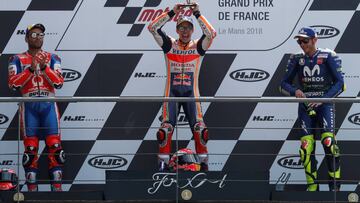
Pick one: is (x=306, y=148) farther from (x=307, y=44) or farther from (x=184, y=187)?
(x=184, y=187)

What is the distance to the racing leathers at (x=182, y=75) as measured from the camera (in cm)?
895

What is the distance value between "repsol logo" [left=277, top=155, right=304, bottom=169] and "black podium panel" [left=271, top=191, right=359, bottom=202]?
4.49ft

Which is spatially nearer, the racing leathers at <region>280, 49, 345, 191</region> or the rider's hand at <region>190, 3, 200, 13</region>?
the racing leathers at <region>280, 49, 345, 191</region>

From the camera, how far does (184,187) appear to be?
803cm

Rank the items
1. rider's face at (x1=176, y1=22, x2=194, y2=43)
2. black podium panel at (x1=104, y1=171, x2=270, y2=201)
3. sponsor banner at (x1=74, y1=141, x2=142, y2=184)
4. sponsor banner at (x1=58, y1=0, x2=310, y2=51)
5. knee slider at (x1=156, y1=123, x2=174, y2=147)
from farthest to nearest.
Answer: sponsor banner at (x1=58, y1=0, x2=310, y2=51), sponsor banner at (x1=74, y1=141, x2=142, y2=184), rider's face at (x1=176, y1=22, x2=194, y2=43), knee slider at (x1=156, y1=123, x2=174, y2=147), black podium panel at (x1=104, y1=171, x2=270, y2=201)

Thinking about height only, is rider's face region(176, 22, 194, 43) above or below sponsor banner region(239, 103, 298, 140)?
above

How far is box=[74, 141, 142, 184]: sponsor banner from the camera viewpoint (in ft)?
31.2

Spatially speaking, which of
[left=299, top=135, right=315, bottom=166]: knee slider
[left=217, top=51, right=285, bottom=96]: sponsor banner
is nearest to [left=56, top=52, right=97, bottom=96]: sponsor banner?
[left=217, top=51, right=285, bottom=96]: sponsor banner

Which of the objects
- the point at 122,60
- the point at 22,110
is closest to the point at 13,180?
the point at 22,110

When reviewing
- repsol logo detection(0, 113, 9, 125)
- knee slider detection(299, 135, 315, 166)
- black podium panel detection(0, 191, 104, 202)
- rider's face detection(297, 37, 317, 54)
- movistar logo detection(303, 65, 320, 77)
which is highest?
rider's face detection(297, 37, 317, 54)

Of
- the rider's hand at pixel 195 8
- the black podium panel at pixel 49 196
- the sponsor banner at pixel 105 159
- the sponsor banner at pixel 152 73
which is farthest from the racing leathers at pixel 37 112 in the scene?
the rider's hand at pixel 195 8

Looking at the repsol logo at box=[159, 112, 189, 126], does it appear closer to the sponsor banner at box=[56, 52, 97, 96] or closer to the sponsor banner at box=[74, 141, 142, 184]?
the sponsor banner at box=[74, 141, 142, 184]

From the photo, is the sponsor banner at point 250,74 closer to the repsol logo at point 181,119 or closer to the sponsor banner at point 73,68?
the repsol logo at point 181,119

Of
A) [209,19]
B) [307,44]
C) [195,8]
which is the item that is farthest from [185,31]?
[307,44]
